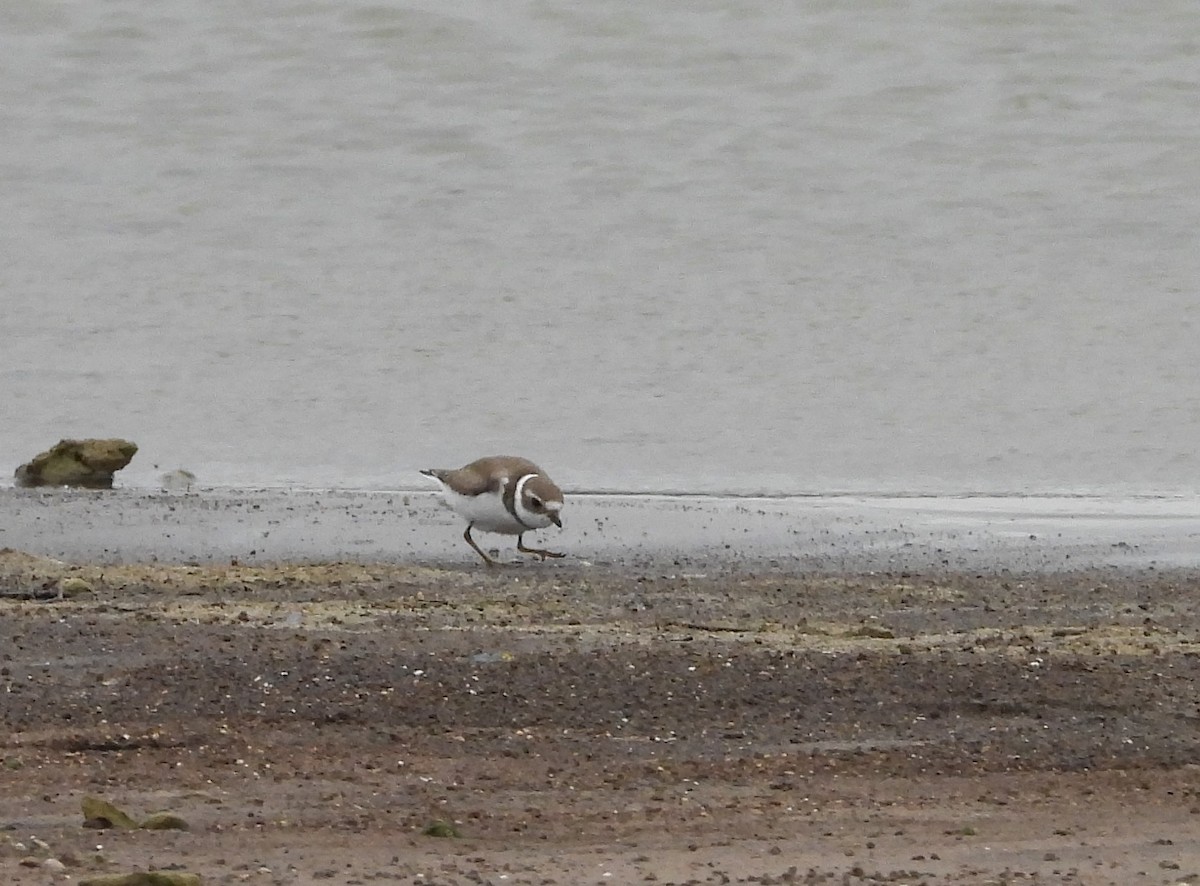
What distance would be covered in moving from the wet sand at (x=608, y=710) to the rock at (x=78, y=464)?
4.59 feet

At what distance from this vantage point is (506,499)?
952 cm

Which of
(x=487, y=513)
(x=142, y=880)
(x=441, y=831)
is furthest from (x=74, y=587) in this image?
(x=142, y=880)

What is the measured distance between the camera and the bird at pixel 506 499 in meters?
9.52

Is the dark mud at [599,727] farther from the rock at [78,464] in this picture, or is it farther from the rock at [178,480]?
the rock at [178,480]

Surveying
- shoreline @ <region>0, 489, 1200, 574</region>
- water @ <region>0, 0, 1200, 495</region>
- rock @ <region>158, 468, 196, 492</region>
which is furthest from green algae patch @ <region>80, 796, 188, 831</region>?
water @ <region>0, 0, 1200, 495</region>

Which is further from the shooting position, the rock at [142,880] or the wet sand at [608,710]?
the wet sand at [608,710]

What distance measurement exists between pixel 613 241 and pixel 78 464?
6.94 meters

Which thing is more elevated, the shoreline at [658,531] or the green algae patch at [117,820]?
the green algae patch at [117,820]

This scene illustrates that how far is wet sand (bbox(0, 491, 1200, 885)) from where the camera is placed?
5012mm

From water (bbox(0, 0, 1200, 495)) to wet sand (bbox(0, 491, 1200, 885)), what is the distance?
9.63ft

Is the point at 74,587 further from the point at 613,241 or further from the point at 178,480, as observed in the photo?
the point at 613,241

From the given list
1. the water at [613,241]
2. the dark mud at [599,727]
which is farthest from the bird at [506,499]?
the water at [613,241]

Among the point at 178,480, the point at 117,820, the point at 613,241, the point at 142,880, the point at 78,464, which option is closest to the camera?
the point at 142,880

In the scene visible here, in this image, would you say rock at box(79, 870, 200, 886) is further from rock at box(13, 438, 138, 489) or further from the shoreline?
rock at box(13, 438, 138, 489)
